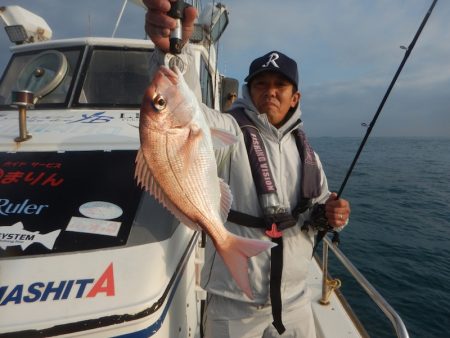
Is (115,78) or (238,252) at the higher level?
(115,78)

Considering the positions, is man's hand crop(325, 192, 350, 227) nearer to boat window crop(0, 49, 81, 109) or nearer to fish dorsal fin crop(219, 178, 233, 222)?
fish dorsal fin crop(219, 178, 233, 222)

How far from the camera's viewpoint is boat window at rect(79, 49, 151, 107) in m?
3.67

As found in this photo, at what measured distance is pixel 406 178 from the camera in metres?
20.1

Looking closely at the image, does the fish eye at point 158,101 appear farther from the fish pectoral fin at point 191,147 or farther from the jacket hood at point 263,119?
the jacket hood at point 263,119

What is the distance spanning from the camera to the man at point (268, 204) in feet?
7.28

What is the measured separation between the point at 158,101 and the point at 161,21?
0.51 meters

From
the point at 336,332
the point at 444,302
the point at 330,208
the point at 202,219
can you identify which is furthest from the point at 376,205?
the point at 202,219

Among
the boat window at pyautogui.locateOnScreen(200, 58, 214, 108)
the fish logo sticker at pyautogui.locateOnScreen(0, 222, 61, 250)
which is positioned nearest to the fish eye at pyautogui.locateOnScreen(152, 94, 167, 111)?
the fish logo sticker at pyautogui.locateOnScreen(0, 222, 61, 250)

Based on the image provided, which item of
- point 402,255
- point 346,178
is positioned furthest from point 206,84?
point 402,255

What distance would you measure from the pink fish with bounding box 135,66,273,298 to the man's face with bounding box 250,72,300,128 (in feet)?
3.12

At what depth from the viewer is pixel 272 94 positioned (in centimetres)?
247

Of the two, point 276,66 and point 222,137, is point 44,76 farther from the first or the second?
point 222,137

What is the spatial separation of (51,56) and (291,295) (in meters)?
3.94

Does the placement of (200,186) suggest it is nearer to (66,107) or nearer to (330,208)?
(330,208)
